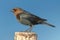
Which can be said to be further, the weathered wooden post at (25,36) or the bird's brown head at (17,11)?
the bird's brown head at (17,11)

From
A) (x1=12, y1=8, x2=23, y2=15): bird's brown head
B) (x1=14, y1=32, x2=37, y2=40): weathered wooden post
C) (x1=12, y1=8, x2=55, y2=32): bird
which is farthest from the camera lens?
(x1=12, y1=8, x2=23, y2=15): bird's brown head

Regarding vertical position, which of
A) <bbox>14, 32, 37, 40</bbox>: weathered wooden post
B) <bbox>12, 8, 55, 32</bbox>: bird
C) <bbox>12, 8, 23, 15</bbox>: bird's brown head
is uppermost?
<bbox>12, 8, 23, 15</bbox>: bird's brown head

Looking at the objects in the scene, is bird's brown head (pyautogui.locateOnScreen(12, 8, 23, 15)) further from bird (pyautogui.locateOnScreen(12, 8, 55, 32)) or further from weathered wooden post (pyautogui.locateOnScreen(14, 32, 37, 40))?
weathered wooden post (pyautogui.locateOnScreen(14, 32, 37, 40))

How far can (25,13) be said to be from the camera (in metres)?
8.27

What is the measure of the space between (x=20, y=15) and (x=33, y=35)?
3327 millimetres

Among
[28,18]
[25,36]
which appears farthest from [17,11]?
[25,36]

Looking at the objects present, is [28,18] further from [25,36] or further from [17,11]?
[25,36]

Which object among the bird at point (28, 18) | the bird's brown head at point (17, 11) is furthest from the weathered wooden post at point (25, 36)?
the bird's brown head at point (17, 11)

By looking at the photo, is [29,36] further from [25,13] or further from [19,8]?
[19,8]

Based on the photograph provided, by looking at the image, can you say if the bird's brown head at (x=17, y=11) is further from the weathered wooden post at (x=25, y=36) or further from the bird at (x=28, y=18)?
the weathered wooden post at (x=25, y=36)

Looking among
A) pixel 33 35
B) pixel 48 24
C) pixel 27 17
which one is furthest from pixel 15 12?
pixel 33 35

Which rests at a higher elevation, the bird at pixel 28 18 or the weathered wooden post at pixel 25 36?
the bird at pixel 28 18

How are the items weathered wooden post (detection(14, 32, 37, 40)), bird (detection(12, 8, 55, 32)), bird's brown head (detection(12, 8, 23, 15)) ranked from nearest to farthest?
weathered wooden post (detection(14, 32, 37, 40)) < bird (detection(12, 8, 55, 32)) < bird's brown head (detection(12, 8, 23, 15))

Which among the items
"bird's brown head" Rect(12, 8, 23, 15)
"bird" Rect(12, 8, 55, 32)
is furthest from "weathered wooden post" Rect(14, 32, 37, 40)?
"bird's brown head" Rect(12, 8, 23, 15)
